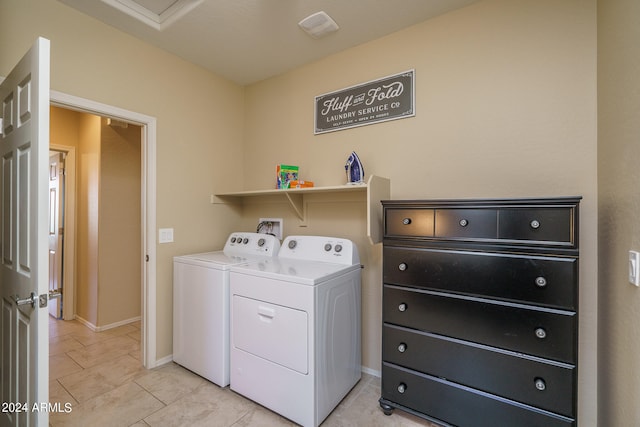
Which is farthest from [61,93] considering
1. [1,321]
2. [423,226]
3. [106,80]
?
[423,226]

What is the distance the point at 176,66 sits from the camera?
2.51 m

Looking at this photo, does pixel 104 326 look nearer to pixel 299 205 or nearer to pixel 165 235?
pixel 165 235

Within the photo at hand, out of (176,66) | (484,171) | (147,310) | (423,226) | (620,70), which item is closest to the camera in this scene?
(620,70)

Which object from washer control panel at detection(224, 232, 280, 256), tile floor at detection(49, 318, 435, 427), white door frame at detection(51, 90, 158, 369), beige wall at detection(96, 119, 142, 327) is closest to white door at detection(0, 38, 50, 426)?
tile floor at detection(49, 318, 435, 427)

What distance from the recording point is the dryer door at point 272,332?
1658 mm

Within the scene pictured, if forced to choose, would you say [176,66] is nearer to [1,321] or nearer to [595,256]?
[1,321]

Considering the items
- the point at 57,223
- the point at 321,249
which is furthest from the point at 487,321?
the point at 57,223

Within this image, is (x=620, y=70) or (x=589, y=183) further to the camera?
(x=589, y=183)

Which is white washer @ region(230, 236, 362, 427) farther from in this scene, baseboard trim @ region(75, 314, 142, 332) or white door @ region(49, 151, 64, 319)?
white door @ region(49, 151, 64, 319)

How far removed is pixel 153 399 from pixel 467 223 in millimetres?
2294

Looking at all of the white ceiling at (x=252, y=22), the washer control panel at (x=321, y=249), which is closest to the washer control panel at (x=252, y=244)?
the washer control panel at (x=321, y=249)

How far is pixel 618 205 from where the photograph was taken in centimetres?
124

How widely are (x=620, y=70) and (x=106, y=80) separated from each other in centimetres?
298

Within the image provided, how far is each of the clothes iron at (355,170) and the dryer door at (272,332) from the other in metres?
1.02
